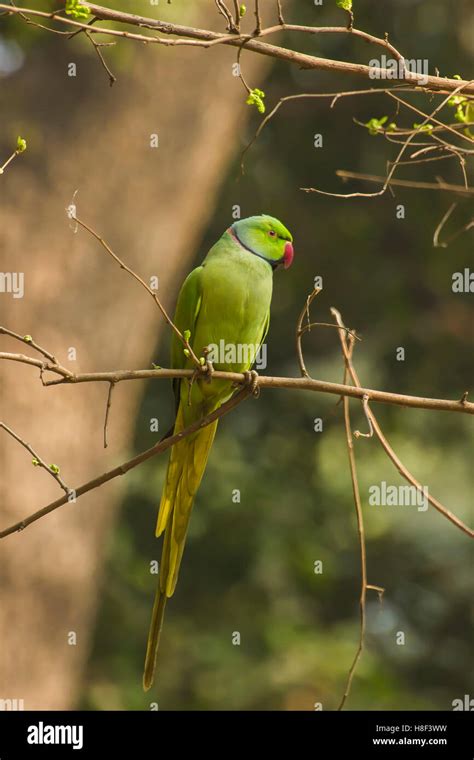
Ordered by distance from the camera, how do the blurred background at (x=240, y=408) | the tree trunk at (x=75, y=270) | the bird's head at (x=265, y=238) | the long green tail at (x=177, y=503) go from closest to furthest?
the long green tail at (x=177, y=503) → the bird's head at (x=265, y=238) → the tree trunk at (x=75, y=270) → the blurred background at (x=240, y=408)

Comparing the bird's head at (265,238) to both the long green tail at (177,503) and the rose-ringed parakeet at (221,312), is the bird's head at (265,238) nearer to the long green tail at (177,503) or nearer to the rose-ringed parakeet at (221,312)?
the rose-ringed parakeet at (221,312)

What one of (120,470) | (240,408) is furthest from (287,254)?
(240,408)

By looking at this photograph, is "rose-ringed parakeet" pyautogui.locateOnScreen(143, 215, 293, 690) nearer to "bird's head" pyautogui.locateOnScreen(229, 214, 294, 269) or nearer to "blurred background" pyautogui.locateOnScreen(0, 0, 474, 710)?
"bird's head" pyautogui.locateOnScreen(229, 214, 294, 269)

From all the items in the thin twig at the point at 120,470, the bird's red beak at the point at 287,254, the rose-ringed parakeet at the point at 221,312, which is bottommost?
the thin twig at the point at 120,470

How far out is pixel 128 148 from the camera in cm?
511

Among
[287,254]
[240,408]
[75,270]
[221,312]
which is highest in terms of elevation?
[240,408]

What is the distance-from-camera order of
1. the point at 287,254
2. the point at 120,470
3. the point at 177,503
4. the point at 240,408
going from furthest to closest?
the point at 240,408 < the point at 287,254 < the point at 177,503 < the point at 120,470

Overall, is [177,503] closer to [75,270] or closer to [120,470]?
[120,470]

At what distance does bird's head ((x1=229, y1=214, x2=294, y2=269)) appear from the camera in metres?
3.14

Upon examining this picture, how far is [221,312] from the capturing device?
120 inches

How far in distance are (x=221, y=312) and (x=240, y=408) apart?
189 inches

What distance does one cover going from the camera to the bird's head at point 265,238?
314cm

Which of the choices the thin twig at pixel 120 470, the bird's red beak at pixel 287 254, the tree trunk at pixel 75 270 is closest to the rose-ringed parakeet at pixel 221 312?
the bird's red beak at pixel 287 254

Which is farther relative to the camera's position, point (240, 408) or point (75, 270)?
point (240, 408)
